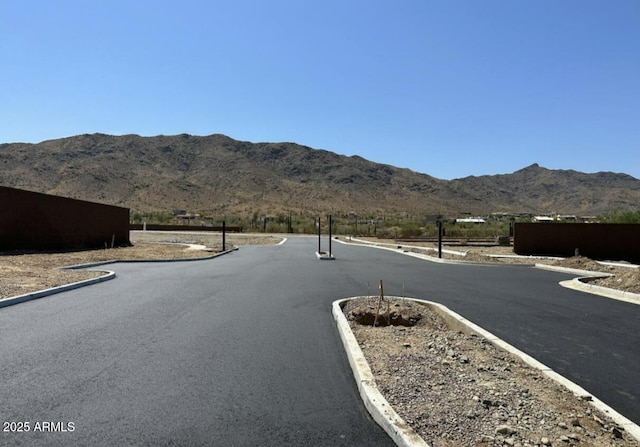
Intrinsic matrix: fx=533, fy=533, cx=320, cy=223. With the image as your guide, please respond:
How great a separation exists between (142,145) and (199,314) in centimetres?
11575

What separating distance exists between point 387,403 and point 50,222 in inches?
940

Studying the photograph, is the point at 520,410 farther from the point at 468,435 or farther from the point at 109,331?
the point at 109,331

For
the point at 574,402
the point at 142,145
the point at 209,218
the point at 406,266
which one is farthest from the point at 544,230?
the point at 142,145

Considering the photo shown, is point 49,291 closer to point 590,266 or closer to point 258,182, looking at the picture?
point 590,266

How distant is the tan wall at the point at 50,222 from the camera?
867 inches

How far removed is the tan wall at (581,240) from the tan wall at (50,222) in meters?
23.2

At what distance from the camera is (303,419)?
15.7 ft

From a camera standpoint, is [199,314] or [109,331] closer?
[109,331]

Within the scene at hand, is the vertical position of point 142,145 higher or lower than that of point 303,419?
higher

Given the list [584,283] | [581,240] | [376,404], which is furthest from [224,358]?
[581,240]

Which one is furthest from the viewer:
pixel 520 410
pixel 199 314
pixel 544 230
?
pixel 544 230

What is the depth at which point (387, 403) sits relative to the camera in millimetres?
4922

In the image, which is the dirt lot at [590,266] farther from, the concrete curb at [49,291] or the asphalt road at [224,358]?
the concrete curb at [49,291]

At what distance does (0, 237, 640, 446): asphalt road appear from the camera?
4.59 m
